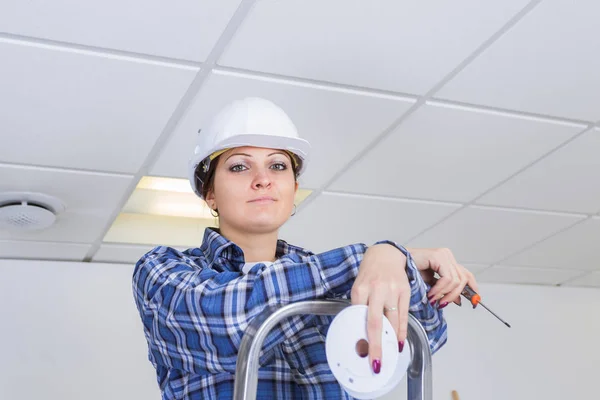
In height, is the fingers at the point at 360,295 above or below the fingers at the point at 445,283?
below

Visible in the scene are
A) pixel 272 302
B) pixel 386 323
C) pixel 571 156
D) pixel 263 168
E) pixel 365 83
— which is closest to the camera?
pixel 386 323

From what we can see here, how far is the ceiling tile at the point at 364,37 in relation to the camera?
79.0 inches

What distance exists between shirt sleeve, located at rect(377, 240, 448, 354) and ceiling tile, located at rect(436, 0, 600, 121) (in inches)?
47.7

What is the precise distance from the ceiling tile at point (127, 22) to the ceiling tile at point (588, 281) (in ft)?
11.9

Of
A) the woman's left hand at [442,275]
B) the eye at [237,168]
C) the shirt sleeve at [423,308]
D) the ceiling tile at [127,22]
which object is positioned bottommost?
the shirt sleeve at [423,308]

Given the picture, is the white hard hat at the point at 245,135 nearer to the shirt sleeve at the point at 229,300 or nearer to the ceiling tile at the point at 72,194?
the shirt sleeve at the point at 229,300

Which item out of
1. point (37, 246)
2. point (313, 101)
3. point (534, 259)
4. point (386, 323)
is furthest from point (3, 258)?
point (386, 323)

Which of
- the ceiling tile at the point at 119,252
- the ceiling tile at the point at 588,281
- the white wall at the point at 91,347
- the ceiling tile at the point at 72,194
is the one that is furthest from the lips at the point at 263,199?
the ceiling tile at the point at 588,281

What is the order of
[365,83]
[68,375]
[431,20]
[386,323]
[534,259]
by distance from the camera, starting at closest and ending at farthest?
[386,323]
[431,20]
[365,83]
[68,375]
[534,259]

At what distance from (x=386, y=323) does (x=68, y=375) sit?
308 cm

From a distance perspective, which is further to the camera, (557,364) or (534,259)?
(557,364)

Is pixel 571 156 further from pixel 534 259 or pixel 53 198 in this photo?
pixel 53 198

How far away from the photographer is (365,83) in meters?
2.38

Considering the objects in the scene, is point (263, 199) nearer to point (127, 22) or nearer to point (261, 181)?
point (261, 181)
